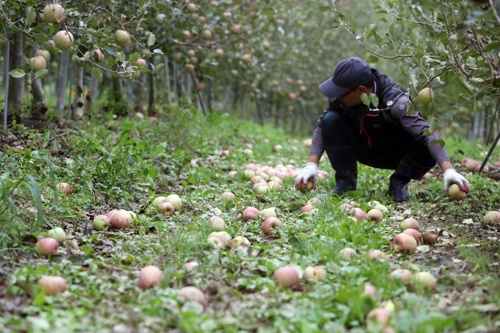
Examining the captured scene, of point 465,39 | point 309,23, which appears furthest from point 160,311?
point 309,23

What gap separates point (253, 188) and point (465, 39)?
238 centimetres

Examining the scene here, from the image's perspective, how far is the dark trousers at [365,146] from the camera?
167 inches

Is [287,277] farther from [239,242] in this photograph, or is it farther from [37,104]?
[37,104]

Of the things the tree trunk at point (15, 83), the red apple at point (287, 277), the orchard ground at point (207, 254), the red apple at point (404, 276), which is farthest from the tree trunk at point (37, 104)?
the red apple at point (404, 276)

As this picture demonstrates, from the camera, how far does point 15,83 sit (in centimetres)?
468

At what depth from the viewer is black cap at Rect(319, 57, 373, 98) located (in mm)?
3885

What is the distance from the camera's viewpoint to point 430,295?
2189 mm

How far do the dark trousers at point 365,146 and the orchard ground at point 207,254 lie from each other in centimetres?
30

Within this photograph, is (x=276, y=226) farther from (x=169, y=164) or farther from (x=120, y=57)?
(x=169, y=164)

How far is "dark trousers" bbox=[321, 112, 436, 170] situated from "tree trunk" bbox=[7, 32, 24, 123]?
2.80 metres

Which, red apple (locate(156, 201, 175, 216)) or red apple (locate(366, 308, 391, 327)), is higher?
red apple (locate(366, 308, 391, 327))

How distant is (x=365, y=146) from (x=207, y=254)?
7.58 ft

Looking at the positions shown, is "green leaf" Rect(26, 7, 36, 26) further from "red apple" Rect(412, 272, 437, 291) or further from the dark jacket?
"red apple" Rect(412, 272, 437, 291)

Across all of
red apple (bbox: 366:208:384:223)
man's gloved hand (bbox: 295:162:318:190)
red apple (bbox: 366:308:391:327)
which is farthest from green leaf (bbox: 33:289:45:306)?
man's gloved hand (bbox: 295:162:318:190)
